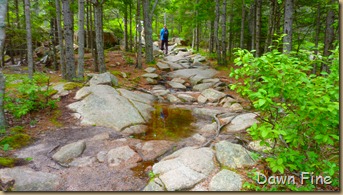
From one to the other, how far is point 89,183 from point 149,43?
45.0 ft

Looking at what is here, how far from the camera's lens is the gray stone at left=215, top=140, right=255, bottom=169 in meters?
4.50

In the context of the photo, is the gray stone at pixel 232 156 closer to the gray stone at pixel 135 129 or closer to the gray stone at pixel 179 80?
the gray stone at pixel 135 129

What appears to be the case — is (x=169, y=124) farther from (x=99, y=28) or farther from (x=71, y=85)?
(x=99, y=28)

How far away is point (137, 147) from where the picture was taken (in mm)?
5887

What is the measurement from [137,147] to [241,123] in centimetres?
318

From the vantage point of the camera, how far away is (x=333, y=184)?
135 inches

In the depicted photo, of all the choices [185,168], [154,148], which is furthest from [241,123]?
[185,168]

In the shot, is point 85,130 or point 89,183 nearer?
point 89,183

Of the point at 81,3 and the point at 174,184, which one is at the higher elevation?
the point at 81,3

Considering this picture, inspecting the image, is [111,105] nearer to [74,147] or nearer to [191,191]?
[74,147]

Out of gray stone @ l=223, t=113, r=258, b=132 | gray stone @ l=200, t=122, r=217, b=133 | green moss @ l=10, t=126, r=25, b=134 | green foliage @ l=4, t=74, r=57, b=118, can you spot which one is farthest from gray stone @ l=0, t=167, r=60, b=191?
gray stone @ l=223, t=113, r=258, b=132

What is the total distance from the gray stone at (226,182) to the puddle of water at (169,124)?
2502mm

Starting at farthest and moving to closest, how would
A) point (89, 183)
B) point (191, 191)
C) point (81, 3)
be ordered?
point (81, 3), point (89, 183), point (191, 191)

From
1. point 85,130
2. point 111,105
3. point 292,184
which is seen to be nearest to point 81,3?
point 111,105
